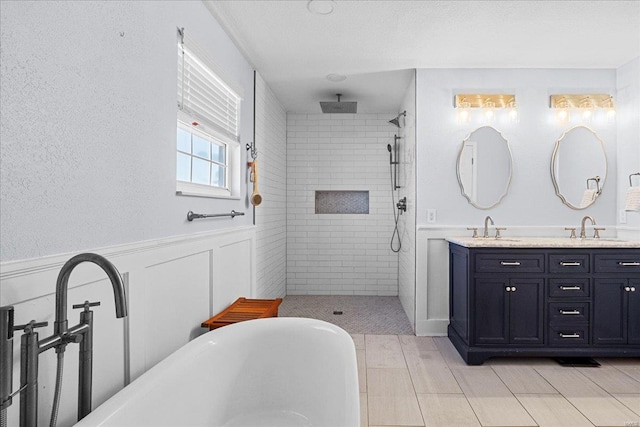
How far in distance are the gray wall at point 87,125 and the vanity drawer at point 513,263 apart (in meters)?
2.32

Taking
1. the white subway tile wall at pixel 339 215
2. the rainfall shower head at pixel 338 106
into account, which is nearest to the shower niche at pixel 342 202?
the white subway tile wall at pixel 339 215

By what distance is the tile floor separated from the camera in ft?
7.65

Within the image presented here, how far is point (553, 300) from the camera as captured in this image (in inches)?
125

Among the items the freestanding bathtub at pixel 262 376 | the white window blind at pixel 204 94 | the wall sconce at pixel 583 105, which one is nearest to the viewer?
the freestanding bathtub at pixel 262 376

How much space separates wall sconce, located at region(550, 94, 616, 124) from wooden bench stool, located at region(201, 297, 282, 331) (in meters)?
3.15

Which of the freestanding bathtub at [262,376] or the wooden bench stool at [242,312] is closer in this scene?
the freestanding bathtub at [262,376]

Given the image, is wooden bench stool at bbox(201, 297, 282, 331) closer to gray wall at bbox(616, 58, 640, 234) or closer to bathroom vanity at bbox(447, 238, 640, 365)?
bathroom vanity at bbox(447, 238, 640, 365)

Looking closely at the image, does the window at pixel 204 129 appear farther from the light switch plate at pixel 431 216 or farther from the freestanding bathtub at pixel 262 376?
the light switch plate at pixel 431 216

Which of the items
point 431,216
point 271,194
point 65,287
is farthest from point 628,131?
point 65,287

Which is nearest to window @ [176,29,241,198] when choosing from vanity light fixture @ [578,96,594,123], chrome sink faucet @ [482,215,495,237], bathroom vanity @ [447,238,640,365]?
bathroom vanity @ [447,238,640,365]

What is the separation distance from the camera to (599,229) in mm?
3727

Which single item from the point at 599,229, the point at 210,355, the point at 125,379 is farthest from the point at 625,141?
the point at 125,379

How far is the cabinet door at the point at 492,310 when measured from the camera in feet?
10.4

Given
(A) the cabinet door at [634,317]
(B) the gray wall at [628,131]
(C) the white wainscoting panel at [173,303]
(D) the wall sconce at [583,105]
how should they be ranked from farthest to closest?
1. (D) the wall sconce at [583,105]
2. (B) the gray wall at [628,131]
3. (A) the cabinet door at [634,317]
4. (C) the white wainscoting panel at [173,303]
